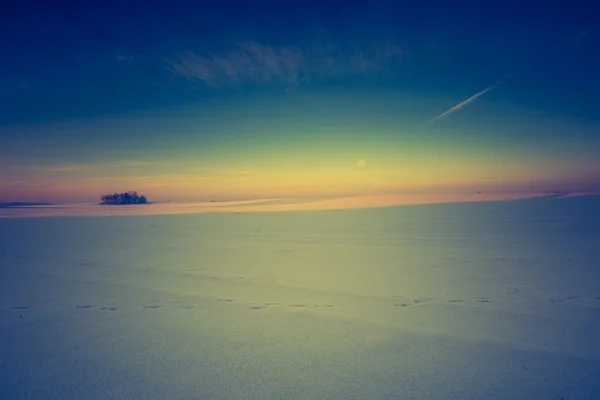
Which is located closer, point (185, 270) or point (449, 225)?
point (185, 270)

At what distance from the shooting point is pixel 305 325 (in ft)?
10.5

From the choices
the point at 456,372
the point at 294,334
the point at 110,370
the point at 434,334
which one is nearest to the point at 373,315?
the point at 434,334

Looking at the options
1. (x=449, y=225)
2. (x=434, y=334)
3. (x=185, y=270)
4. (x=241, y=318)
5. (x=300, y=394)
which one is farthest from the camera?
(x=449, y=225)

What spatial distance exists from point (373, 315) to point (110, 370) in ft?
7.54

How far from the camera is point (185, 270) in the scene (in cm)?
543

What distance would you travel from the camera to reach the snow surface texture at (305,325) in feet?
7.51

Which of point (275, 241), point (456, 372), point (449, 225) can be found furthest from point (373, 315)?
point (449, 225)

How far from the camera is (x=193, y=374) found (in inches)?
95.0

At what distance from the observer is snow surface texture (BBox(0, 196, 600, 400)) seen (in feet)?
7.51

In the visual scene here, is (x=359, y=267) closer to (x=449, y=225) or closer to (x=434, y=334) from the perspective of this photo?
(x=434, y=334)

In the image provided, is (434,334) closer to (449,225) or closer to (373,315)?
(373,315)

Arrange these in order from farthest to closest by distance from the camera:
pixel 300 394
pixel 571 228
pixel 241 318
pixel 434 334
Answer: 1. pixel 571 228
2. pixel 241 318
3. pixel 434 334
4. pixel 300 394

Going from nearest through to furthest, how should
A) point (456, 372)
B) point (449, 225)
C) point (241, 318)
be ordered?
point (456, 372) → point (241, 318) → point (449, 225)

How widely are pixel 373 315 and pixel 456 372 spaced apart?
1.09 metres
